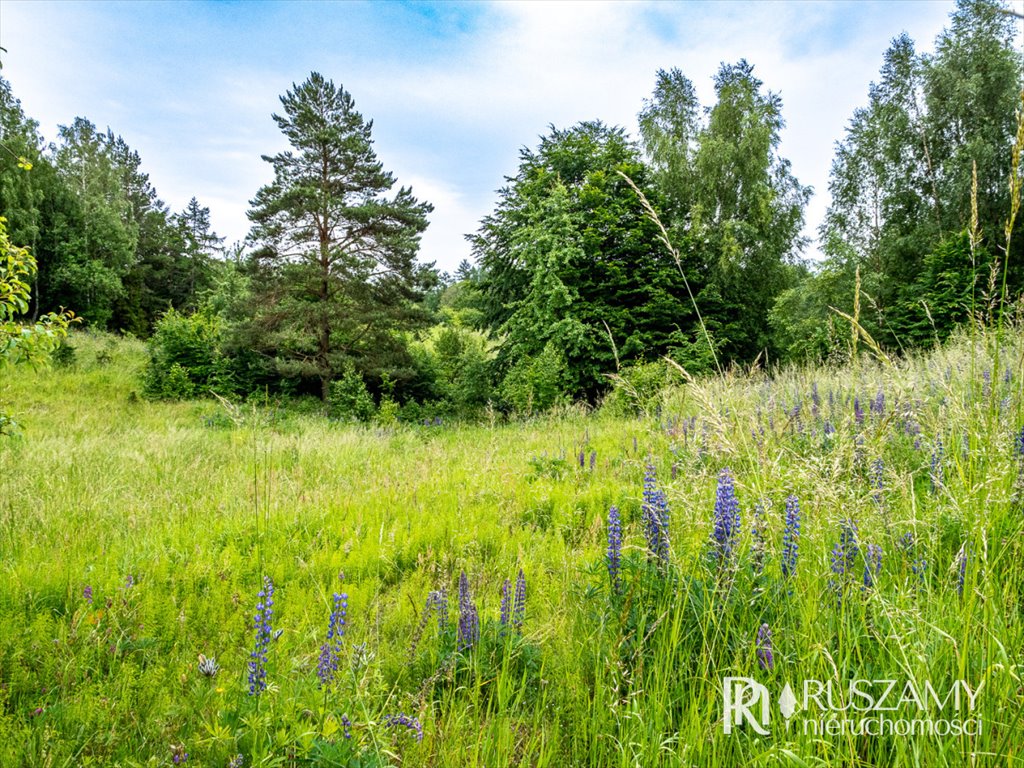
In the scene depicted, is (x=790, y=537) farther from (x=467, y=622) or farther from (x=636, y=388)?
(x=636, y=388)

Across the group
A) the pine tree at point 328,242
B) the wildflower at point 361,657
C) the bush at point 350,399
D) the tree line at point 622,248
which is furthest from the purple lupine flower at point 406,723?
the pine tree at point 328,242

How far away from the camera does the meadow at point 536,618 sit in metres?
1.35

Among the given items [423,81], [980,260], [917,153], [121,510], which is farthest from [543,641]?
[917,153]

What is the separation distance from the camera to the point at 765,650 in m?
1.44

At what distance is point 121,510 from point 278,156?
60.3 ft

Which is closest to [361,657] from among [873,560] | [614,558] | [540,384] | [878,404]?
[614,558]

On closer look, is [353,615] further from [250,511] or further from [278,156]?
[278,156]

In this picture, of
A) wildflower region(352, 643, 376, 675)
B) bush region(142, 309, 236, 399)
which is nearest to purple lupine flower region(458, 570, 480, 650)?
wildflower region(352, 643, 376, 675)

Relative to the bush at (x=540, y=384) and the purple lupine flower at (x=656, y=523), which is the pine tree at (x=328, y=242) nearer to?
the bush at (x=540, y=384)

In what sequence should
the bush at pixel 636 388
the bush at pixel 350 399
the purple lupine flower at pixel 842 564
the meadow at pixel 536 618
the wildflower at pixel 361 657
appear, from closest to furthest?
the meadow at pixel 536 618 → the wildflower at pixel 361 657 → the purple lupine flower at pixel 842 564 → the bush at pixel 636 388 → the bush at pixel 350 399

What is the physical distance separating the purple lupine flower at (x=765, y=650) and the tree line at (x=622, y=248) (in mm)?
13304

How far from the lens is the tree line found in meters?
18.5

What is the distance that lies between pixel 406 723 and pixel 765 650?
1099 mm

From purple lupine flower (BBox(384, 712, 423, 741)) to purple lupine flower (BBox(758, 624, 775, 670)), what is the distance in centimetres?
101
